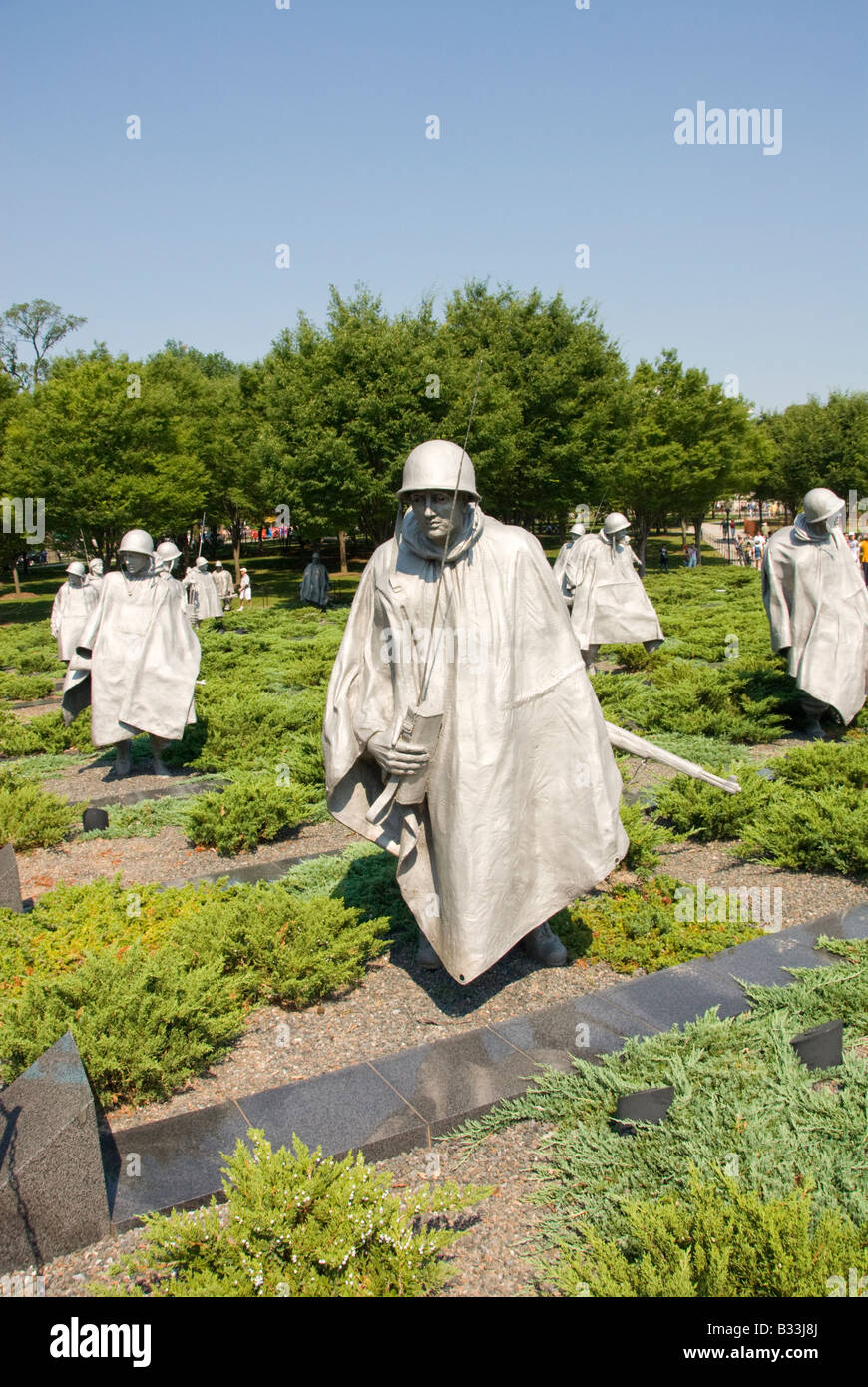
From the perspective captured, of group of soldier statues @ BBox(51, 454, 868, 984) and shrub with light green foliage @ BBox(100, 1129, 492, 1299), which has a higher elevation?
group of soldier statues @ BBox(51, 454, 868, 984)

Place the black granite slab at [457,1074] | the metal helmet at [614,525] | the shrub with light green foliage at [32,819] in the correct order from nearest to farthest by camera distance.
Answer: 1. the black granite slab at [457,1074]
2. the shrub with light green foliage at [32,819]
3. the metal helmet at [614,525]

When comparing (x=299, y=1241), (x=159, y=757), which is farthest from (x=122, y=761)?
(x=299, y=1241)

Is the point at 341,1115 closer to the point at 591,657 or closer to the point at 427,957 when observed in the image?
the point at 427,957

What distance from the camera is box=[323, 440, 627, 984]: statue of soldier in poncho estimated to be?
4.41m

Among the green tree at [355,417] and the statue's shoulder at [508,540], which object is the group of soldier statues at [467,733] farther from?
the green tree at [355,417]

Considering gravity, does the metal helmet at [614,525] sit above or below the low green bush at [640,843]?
above

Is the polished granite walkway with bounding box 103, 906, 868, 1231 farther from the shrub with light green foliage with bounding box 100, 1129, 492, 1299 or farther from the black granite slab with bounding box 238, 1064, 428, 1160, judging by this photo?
the shrub with light green foliage with bounding box 100, 1129, 492, 1299

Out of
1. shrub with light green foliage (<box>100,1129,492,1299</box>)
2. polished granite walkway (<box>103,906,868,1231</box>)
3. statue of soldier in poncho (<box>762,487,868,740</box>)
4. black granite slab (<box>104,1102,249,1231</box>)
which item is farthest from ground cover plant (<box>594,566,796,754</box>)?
shrub with light green foliage (<box>100,1129,492,1299</box>)

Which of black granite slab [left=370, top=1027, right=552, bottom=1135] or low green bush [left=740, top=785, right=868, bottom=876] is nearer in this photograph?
black granite slab [left=370, top=1027, right=552, bottom=1135]

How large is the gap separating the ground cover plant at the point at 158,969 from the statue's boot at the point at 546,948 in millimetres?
827

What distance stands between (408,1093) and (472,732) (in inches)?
61.2

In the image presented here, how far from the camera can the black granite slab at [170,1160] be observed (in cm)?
357

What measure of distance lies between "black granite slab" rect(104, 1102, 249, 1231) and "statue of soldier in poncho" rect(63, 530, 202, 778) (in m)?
6.07

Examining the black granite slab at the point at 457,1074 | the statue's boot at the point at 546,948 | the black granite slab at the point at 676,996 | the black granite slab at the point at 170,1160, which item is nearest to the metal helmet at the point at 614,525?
the statue's boot at the point at 546,948
